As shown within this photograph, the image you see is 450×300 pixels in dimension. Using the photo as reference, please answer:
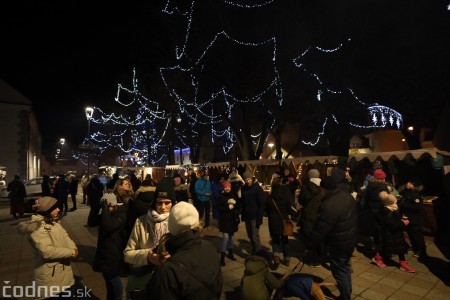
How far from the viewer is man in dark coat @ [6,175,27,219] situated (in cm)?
1261

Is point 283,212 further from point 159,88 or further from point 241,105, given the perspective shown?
point 159,88

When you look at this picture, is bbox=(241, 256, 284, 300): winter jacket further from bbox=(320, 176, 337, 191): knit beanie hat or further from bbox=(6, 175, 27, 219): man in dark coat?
bbox=(6, 175, 27, 219): man in dark coat

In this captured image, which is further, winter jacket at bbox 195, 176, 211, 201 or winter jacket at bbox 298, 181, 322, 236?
winter jacket at bbox 195, 176, 211, 201

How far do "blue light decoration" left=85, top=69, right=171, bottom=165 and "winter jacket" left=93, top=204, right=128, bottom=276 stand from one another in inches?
800

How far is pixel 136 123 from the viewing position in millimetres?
31500

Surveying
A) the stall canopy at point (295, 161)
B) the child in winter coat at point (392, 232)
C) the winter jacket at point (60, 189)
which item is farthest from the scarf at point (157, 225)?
the winter jacket at point (60, 189)

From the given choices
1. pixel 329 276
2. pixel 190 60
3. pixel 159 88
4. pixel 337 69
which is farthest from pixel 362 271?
pixel 159 88

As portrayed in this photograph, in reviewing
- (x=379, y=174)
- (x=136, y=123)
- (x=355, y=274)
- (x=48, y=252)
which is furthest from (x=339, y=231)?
(x=136, y=123)

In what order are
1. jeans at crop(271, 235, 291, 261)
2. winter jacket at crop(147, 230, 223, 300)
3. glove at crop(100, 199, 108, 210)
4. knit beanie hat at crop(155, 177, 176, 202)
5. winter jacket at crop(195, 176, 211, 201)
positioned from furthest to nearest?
winter jacket at crop(195, 176, 211, 201)
jeans at crop(271, 235, 291, 261)
glove at crop(100, 199, 108, 210)
knit beanie hat at crop(155, 177, 176, 202)
winter jacket at crop(147, 230, 223, 300)

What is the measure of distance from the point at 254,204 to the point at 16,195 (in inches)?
477

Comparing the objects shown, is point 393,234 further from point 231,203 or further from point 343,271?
point 231,203

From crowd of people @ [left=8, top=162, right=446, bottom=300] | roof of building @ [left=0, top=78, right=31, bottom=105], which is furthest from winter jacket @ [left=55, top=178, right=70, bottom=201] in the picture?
roof of building @ [left=0, top=78, right=31, bottom=105]

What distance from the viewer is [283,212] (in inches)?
235

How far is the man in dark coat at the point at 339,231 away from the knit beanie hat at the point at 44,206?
3330 mm
